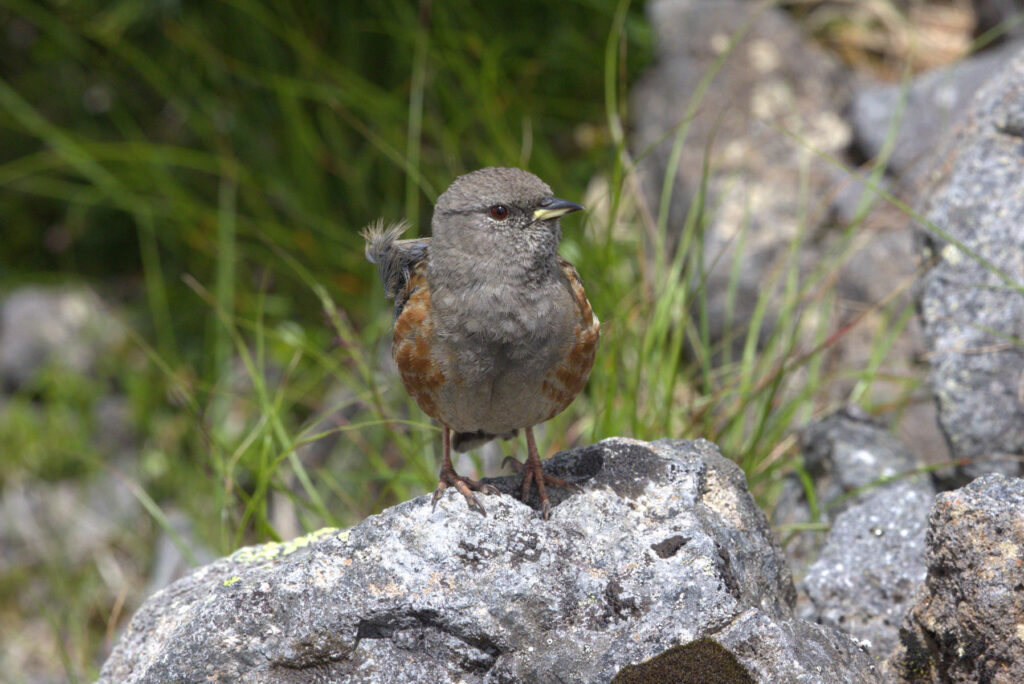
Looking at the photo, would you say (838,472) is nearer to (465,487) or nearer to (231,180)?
(465,487)

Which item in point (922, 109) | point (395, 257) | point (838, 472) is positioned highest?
point (922, 109)

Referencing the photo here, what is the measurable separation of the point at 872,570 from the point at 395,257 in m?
1.78

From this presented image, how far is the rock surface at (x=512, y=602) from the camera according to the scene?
243 centimetres

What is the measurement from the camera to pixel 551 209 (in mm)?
3004

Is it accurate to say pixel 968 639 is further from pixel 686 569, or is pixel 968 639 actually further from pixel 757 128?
pixel 757 128

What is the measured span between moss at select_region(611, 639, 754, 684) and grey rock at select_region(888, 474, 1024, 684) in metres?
0.51

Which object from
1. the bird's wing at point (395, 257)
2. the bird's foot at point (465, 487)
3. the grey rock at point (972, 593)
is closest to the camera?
the grey rock at point (972, 593)

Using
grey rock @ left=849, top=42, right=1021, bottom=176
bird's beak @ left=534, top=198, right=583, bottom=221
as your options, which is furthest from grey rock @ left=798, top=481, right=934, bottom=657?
grey rock @ left=849, top=42, right=1021, bottom=176

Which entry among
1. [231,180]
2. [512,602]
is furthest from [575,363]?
[231,180]

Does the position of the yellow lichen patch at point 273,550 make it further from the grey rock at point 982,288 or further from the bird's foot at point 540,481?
the grey rock at point 982,288

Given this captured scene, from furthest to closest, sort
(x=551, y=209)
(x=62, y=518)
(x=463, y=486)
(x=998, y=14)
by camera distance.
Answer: (x=62, y=518)
(x=998, y=14)
(x=551, y=209)
(x=463, y=486)

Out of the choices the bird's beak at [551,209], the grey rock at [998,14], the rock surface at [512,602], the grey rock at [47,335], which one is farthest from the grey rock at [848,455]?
the grey rock at [47,335]

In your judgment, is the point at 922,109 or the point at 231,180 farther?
the point at 231,180

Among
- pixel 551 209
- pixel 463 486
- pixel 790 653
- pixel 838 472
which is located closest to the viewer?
pixel 790 653
